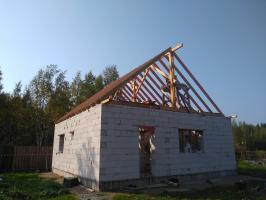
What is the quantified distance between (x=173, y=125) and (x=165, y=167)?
213 cm

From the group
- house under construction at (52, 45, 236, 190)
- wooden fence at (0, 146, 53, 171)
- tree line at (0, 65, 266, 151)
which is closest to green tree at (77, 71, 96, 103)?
tree line at (0, 65, 266, 151)

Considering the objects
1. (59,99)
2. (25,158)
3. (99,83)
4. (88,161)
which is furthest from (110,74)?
(88,161)

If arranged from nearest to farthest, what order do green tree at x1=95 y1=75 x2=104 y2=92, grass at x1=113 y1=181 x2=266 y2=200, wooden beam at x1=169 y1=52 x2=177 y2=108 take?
1. grass at x1=113 y1=181 x2=266 y2=200
2. wooden beam at x1=169 y1=52 x2=177 y2=108
3. green tree at x1=95 y1=75 x2=104 y2=92

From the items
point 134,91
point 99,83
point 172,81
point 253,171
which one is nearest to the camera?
point 172,81

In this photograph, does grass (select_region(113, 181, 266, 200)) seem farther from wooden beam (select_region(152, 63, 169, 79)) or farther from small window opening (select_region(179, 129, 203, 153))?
wooden beam (select_region(152, 63, 169, 79))

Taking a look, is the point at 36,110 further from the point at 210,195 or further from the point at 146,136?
the point at 210,195

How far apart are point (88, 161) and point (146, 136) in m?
4.01

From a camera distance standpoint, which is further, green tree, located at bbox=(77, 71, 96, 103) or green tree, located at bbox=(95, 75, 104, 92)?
green tree, located at bbox=(95, 75, 104, 92)

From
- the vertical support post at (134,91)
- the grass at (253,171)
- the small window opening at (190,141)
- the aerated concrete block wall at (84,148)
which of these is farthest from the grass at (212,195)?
the vertical support post at (134,91)

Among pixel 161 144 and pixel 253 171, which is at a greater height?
pixel 161 144

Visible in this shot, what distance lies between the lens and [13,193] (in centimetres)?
769

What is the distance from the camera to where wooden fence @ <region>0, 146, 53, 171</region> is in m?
17.6

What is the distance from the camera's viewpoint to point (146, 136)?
12.9m

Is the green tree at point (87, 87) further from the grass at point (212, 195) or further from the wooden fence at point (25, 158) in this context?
the grass at point (212, 195)
